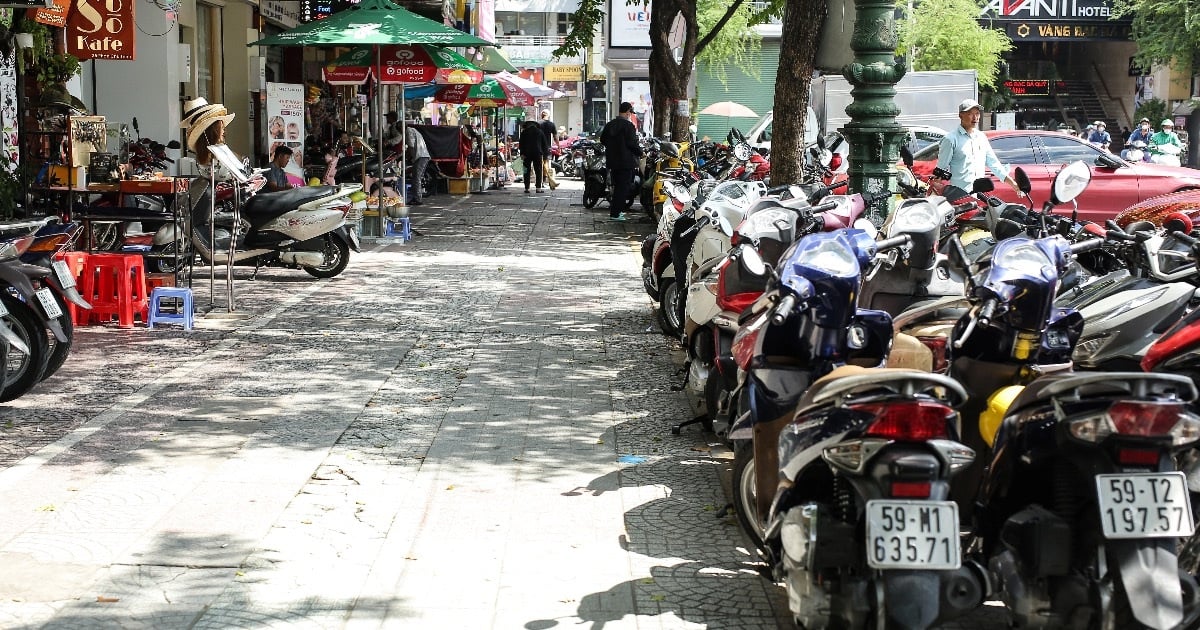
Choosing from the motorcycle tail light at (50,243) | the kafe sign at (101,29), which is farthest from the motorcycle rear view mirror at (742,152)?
the motorcycle tail light at (50,243)

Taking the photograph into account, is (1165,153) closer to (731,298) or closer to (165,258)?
(165,258)

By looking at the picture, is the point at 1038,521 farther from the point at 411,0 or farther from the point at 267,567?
the point at 411,0

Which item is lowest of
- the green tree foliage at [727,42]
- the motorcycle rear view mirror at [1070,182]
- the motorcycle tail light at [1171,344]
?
the motorcycle tail light at [1171,344]

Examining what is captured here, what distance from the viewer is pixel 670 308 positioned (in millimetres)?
10297

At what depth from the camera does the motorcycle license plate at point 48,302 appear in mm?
7883

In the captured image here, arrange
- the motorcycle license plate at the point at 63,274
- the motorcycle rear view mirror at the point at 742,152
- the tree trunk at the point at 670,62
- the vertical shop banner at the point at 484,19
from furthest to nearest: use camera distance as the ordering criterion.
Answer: the vertical shop banner at the point at 484,19, the tree trunk at the point at 670,62, the motorcycle rear view mirror at the point at 742,152, the motorcycle license plate at the point at 63,274

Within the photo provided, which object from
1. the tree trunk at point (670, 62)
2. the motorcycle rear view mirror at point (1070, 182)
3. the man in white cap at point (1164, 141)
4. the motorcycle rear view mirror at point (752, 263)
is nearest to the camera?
the motorcycle rear view mirror at point (752, 263)

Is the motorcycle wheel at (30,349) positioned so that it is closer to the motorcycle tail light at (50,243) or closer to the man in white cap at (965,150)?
the motorcycle tail light at (50,243)

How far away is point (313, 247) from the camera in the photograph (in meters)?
13.9

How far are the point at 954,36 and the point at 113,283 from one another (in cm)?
4443

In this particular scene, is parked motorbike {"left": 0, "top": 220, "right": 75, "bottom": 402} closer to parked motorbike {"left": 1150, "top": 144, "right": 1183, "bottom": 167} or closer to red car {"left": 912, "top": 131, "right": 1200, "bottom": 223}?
red car {"left": 912, "top": 131, "right": 1200, "bottom": 223}

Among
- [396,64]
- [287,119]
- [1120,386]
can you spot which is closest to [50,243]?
[1120,386]

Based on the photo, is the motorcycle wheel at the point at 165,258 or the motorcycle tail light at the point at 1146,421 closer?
the motorcycle tail light at the point at 1146,421

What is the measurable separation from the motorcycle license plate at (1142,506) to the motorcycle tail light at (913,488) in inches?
18.9
